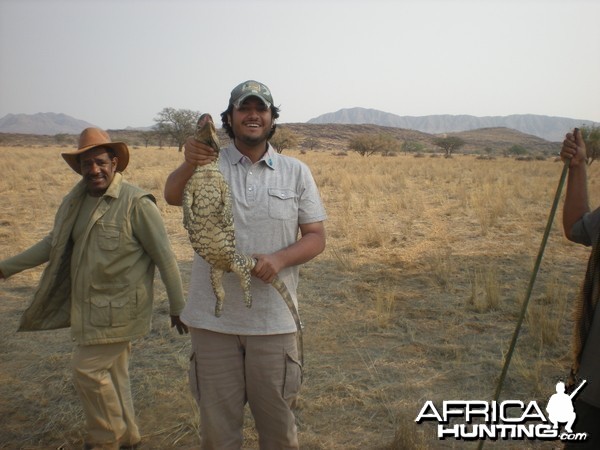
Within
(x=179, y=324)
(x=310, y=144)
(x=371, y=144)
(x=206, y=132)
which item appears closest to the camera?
(x=206, y=132)

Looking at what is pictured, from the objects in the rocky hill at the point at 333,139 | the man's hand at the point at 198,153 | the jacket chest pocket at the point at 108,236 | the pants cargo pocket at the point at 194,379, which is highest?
the rocky hill at the point at 333,139

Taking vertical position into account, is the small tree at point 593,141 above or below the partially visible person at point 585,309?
above

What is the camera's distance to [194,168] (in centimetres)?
203

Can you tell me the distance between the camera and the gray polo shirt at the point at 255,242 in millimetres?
2281

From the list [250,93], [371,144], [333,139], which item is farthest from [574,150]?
[333,139]

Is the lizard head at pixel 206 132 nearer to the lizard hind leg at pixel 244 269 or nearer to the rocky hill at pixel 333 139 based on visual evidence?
the lizard hind leg at pixel 244 269

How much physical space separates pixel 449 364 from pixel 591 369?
2567 mm

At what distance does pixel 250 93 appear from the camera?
88.5 inches

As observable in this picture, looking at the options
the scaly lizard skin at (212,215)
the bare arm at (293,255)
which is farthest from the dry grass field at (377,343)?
the scaly lizard skin at (212,215)

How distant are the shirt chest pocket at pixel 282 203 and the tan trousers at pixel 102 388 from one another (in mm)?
1452

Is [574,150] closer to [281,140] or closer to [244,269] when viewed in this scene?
[244,269]

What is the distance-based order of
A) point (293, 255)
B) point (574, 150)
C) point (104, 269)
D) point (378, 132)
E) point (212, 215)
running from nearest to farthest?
point (212, 215), point (293, 255), point (574, 150), point (104, 269), point (378, 132)

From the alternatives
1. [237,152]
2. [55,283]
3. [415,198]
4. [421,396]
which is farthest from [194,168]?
[415,198]

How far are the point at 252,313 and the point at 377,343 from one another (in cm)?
301
